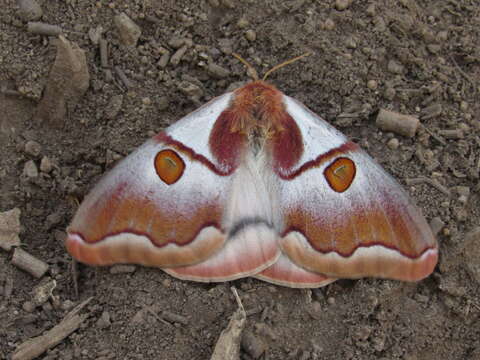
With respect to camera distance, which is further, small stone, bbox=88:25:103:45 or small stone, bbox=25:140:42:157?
small stone, bbox=88:25:103:45

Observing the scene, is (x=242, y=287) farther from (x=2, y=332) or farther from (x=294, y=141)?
→ (x=2, y=332)


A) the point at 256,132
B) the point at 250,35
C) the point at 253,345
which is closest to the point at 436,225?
the point at 256,132

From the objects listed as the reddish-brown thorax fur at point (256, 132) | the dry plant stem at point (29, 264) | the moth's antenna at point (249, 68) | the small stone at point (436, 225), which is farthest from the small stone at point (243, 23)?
the dry plant stem at point (29, 264)

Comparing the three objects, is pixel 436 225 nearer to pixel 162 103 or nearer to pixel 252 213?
pixel 252 213

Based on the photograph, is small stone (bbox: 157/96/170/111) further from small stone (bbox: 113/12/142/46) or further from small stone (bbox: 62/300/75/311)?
small stone (bbox: 62/300/75/311)

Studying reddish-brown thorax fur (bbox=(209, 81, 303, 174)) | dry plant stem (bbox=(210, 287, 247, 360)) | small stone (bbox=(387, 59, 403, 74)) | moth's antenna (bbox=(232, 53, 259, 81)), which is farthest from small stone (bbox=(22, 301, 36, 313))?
small stone (bbox=(387, 59, 403, 74))

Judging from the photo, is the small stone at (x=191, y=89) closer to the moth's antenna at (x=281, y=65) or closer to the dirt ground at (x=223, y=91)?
the dirt ground at (x=223, y=91)
